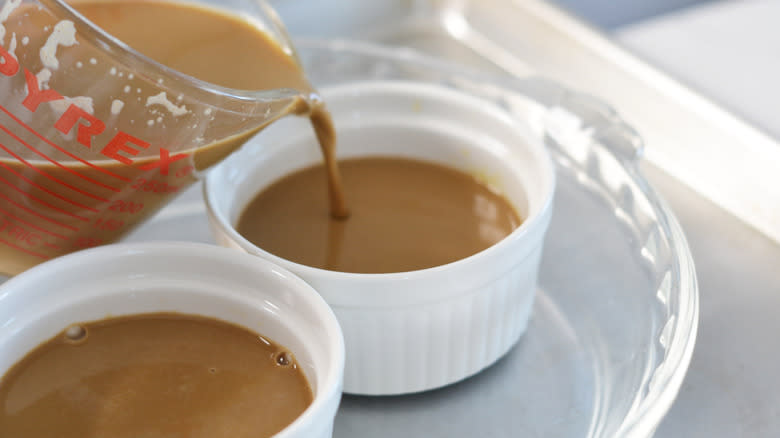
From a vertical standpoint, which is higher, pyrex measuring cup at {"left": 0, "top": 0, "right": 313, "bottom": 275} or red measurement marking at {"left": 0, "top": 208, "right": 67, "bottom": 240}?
pyrex measuring cup at {"left": 0, "top": 0, "right": 313, "bottom": 275}

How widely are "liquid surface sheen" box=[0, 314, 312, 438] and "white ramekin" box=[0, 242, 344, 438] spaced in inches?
0.6

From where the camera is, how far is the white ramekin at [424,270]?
0.96 meters

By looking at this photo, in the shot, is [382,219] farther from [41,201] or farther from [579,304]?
[41,201]

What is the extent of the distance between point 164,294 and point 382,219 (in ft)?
0.96

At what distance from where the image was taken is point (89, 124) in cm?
90

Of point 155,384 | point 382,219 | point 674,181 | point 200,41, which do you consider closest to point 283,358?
point 155,384

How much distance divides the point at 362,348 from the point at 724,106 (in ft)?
2.22

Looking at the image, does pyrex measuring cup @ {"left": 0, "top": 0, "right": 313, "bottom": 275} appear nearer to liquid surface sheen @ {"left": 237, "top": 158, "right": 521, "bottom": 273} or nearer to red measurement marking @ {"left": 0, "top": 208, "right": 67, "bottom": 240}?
red measurement marking @ {"left": 0, "top": 208, "right": 67, "bottom": 240}

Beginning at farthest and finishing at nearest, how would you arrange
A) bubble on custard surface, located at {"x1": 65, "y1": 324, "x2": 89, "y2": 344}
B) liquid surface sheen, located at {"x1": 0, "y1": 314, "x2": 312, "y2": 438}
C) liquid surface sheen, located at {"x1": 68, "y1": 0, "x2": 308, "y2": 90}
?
1. liquid surface sheen, located at {"x1": 68, "y1": 0, "x2": 308, "y2": 90}
2. bubble on custard surface, located at {"x1": 65, "y1": 324, "x2": 89, "y2": 344}
3. liquid surface sheen, located at {"x1": 0, "y1": 314, "x2": 312, "y2": 438}

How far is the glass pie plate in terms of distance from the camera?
1020 mm

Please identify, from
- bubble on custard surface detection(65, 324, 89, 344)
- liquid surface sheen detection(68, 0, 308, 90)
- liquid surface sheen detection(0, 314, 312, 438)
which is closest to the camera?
liquid surface sheen detection(0, 314, 312, 438)

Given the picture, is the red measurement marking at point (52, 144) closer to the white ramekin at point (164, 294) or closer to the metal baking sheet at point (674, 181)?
the white ramekin at point (164, 294)

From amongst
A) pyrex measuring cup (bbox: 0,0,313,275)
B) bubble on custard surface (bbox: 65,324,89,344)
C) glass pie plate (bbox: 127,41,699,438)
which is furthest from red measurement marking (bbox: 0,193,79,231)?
glass pie plate (bbox: 127,41,699,438)

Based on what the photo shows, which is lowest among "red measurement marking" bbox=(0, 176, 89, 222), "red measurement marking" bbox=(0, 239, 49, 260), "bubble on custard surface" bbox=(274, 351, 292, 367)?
"bubble on custard surface" bbox=(274, 351, 292, 367)
